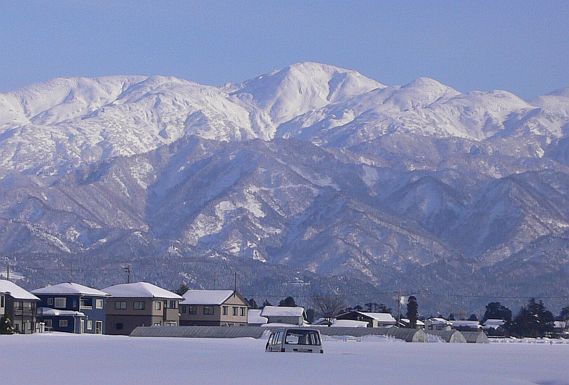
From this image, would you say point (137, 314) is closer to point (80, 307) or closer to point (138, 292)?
point (138, 292)

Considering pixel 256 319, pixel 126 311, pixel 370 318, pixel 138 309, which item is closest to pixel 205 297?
pixel 138 309

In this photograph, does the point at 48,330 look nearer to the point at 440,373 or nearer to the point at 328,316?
the point at 328,316

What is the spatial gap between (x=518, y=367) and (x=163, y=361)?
11.9 m

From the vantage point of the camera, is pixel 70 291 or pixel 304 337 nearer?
pixel 304 337

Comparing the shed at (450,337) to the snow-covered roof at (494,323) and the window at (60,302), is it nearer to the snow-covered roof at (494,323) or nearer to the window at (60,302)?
the window at (60,302)

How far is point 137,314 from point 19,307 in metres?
13.4

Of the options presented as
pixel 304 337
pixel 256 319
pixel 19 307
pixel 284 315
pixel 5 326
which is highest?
pixel 284 315

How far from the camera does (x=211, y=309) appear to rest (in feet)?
344

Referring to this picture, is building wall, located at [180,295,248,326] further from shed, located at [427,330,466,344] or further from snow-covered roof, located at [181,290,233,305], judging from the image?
shed, located at [427,330,466,344]

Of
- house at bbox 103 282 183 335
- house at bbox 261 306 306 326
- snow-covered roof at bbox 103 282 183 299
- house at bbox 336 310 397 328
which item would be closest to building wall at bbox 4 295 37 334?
house at bbox 103 282 183 335

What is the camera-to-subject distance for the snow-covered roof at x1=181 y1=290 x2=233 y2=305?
4151 inches

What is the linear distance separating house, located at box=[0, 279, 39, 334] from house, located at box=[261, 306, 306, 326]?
112ft

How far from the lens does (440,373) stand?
3603 cm

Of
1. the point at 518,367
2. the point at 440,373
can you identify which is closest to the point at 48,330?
the point at 518,367
